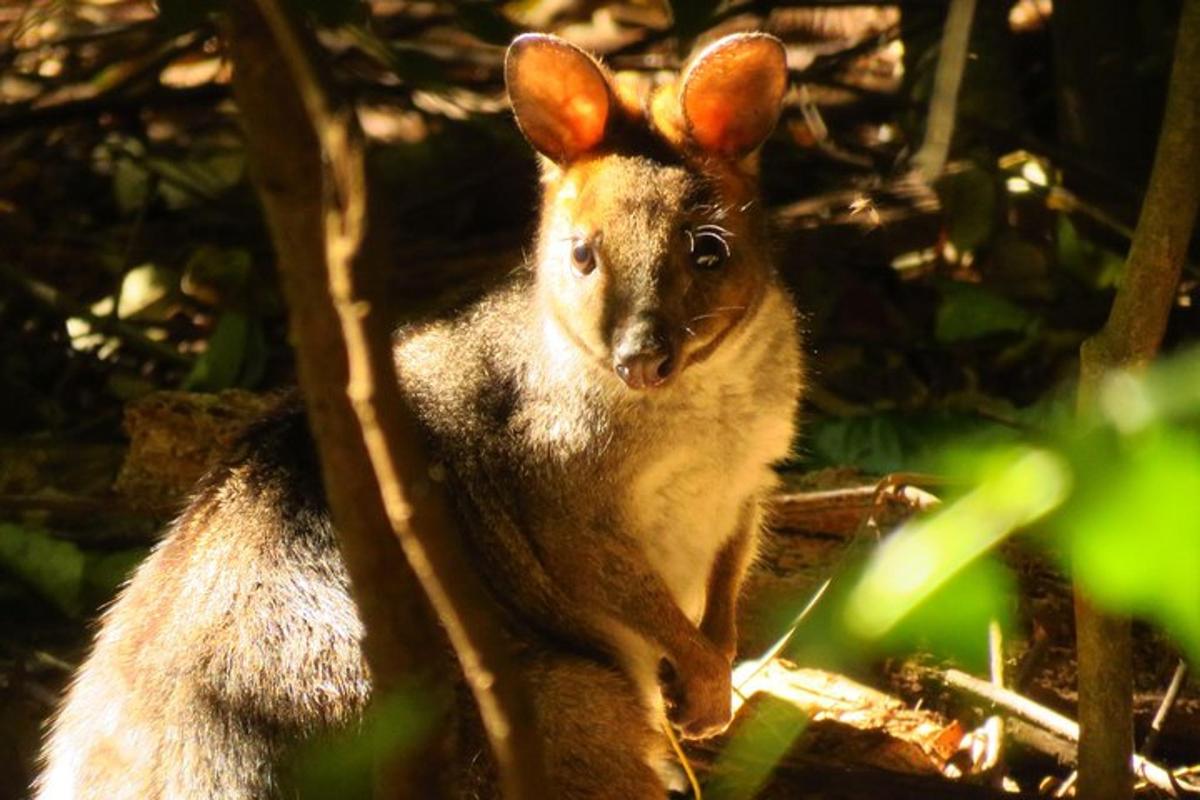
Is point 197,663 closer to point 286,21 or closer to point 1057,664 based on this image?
point 286,21

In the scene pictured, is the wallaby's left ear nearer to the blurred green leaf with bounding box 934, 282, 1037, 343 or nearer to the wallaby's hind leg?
the wallaby's hind leg

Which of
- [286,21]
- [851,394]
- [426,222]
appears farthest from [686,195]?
[426,222]

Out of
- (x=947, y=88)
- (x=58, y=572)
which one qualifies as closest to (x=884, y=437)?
(x=58, y=572)

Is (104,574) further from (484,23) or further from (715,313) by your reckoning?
(715,313)

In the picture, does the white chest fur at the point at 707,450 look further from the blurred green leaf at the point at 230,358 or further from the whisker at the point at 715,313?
the blurred green leaf at the point at 230,358

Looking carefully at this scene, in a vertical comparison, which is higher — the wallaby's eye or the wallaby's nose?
the wallaby's eye

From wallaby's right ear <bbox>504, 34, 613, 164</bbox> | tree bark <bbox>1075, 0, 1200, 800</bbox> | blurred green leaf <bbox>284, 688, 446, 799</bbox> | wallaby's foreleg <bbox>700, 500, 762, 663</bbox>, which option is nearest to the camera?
blurred green leaf <bbox>284, 688, 446, 799</bbox>

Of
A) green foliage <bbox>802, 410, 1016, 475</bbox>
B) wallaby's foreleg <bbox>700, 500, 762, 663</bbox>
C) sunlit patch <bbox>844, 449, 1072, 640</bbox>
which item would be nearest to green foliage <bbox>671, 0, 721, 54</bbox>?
wallaby's foreleg <bbox>700, 500, 762, 663</bbox>
